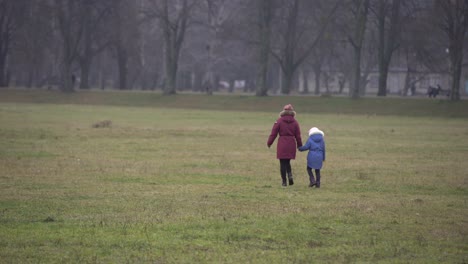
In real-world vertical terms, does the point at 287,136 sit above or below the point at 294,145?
above

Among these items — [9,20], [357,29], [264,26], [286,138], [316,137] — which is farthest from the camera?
[9,20]

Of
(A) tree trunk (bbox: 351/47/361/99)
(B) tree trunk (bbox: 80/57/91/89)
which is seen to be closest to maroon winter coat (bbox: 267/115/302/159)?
(A) tree trunk (bbox: 351/47/361/99)

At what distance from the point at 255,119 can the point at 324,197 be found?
32.8 m

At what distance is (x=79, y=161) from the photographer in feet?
69.9

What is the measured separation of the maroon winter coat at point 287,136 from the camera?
16438mm

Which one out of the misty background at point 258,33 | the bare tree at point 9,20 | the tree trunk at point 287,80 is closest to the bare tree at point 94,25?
the misty background at point 258,33

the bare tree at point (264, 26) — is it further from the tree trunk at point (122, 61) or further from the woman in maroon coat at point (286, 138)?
the woman in maroon coat at point (286, 138)

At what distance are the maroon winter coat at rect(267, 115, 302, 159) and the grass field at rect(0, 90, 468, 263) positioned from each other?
712 millimetres

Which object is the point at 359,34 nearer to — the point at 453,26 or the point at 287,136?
the point at 453,26

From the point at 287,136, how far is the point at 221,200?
2847 mm

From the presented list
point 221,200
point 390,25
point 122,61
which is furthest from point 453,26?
point 221,200

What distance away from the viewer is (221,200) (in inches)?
561

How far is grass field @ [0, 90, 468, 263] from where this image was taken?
32.9 feet

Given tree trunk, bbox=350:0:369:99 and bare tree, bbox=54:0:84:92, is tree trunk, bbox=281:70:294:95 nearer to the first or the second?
tree trunk, bbox=350:0:369:99
